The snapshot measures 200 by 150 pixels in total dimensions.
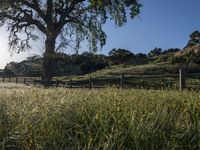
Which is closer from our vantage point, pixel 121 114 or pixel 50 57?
pixel 121 114

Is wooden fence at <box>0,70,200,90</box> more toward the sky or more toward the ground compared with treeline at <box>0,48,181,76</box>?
more toward the ground

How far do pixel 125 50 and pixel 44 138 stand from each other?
6418 centimetres

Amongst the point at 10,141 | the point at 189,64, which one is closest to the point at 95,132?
the point at 10,141

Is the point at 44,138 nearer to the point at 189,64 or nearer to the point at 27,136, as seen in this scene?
the point at 27,136

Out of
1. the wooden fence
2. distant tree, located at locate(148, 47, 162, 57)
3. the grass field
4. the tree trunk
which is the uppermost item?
distant tree, located at locate(148, 47, 162, 57)

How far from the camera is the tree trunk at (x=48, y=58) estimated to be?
35.8 metres

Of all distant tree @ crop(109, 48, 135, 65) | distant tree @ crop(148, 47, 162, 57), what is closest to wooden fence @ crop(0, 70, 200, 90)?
distant tree @ crop(109, 48, 135, 65)

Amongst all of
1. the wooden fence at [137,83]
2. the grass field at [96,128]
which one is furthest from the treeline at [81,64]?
the grass field at [96,128]

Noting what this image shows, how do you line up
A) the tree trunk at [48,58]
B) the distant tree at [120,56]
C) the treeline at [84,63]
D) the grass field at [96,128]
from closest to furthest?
the grass field at [96,128] < the tree trunk at [48,58] < the treeline at [84,63] < the distant tree at [120,56]

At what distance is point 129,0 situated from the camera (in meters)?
35.2

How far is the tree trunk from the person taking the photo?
35781 mm

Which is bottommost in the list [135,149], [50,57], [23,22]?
[135,149]

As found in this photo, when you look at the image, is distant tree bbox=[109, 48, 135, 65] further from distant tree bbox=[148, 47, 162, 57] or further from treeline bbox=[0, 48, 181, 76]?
distant tree bbox=[148, 47, 162, 57]

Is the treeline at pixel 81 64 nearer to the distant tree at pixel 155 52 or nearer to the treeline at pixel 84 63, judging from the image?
the treeline at pixel 84 63
